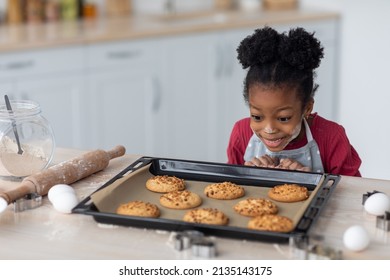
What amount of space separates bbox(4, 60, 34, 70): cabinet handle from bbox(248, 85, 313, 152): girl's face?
1958mm

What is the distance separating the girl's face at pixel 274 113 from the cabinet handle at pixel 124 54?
209cm

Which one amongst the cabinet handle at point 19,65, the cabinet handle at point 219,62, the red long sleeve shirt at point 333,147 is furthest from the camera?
the cabinet handle at point 219,62

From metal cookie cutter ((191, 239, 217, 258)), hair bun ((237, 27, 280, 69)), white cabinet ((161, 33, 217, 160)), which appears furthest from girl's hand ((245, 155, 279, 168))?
white cabinet ((161, 33, 217, 160))

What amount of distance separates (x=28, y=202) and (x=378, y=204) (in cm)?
73

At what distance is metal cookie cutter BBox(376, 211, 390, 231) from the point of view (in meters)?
1.52

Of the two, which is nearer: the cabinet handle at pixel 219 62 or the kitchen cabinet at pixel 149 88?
the kitchen cabinet at pixel 149 88

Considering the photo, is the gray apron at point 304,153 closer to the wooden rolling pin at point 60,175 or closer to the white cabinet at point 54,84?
the wooden rolling pin at point 60,175

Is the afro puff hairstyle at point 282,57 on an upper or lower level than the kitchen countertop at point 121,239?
upper

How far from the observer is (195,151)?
14.6ft

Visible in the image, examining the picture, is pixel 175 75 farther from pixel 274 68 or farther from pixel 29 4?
pixel 274 68

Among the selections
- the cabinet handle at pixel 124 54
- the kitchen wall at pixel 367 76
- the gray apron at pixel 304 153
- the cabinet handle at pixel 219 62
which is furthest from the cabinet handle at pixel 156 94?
the gray apron at pixel 304 153

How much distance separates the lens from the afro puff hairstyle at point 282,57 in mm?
1899

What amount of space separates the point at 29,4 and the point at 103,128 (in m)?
0.84
